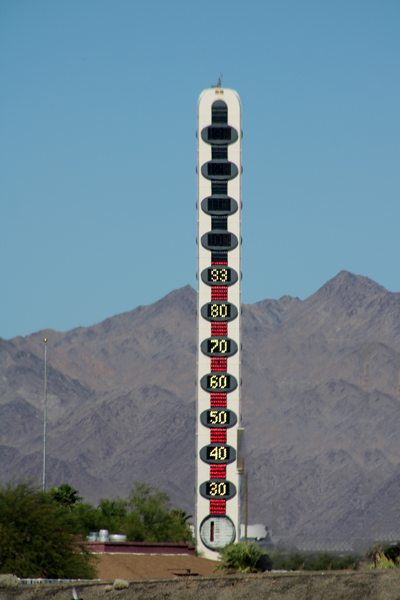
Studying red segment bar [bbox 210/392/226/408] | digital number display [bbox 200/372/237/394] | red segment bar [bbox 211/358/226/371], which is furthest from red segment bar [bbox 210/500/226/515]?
red segment bar [bbox 211/358/226/371]

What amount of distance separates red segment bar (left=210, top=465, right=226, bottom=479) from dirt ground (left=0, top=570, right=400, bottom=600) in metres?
45.8

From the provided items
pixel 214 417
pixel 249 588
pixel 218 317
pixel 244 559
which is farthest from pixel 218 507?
pixel 249 588

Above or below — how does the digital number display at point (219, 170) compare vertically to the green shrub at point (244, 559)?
above

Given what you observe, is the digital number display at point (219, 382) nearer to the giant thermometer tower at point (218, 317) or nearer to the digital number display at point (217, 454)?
the giant thermometer tower at point (218, 317)

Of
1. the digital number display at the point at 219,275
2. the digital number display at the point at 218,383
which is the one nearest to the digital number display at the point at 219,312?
the digital number display at the point at 219,275

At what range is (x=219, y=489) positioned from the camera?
8438 cm

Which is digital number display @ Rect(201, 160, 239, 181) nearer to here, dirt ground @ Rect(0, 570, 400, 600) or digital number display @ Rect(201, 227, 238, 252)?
digital number display @ Rect(201, 227, 238, 252)

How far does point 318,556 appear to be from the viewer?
50875 mm

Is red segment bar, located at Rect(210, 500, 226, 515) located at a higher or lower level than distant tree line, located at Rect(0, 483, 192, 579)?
higher

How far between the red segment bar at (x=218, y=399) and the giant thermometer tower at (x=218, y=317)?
9 centimetres

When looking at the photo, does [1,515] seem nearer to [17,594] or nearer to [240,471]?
[17,594]

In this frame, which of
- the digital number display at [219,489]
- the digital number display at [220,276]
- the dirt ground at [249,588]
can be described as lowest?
the dirt ground at [249,588]

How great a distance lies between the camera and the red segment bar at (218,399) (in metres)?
85.8

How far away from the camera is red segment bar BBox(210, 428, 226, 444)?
85.3 m
